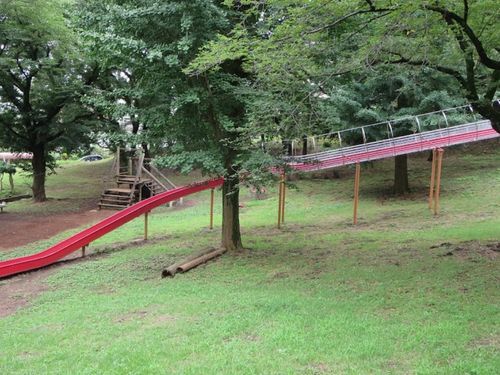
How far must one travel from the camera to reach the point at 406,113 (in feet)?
54.1

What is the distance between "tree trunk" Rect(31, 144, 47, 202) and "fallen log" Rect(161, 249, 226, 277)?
51.2ft

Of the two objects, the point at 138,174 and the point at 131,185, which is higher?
the point at 138,174

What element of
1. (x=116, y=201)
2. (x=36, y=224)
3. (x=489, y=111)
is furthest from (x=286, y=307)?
(x=116, y=201)

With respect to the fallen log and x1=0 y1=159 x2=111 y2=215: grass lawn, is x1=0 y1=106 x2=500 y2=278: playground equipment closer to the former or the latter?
the fallen log

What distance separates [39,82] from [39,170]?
13.4 ft

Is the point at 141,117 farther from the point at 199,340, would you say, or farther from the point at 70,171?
the point at 70,171

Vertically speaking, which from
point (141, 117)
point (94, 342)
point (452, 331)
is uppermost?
point (141, 117)

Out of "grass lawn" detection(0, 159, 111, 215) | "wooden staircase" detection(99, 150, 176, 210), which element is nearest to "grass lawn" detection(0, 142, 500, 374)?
"wooden staircase" detection(99, 150, 176, 210)

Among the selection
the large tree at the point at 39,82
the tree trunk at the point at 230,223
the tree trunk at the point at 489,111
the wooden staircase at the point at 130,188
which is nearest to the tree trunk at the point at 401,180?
the tree trunk at the point at 230,223

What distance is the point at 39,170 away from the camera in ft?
75.5

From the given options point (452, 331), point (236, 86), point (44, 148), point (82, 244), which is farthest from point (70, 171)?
Answer: point (452, 331)

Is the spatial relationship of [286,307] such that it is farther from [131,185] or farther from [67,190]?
[67,190]

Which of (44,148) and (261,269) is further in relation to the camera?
(44,148)

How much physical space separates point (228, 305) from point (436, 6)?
4.64 meters
